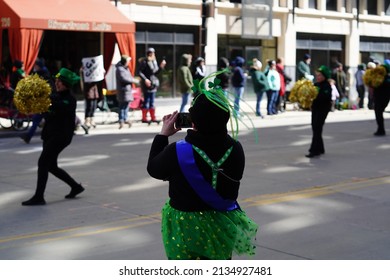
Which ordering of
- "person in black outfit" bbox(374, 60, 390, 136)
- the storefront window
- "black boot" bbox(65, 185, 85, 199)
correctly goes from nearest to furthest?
1. "black boot" bbox(65, 185, 85, 199)
2. "person in black outfit" bbox(374, 60, 390, 136)
3. the storefront window

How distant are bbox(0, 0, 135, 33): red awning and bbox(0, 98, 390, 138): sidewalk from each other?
104 inches

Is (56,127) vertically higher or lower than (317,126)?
higher

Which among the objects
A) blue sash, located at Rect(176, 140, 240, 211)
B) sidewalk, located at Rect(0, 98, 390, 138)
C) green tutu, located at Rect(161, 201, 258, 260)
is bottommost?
sidewalk, located at Rect(0, 98, 390, 138)

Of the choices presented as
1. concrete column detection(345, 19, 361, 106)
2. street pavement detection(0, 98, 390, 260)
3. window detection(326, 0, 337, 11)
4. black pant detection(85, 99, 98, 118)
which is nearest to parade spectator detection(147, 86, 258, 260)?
Result: street pavement detection(0, 98, 390, 260)

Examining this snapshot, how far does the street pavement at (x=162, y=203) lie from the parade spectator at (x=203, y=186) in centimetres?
58

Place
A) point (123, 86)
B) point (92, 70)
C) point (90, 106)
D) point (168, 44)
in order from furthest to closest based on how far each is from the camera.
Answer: point (168, 44)
point (123, 86)
point (92, 70)
point (90, 106)

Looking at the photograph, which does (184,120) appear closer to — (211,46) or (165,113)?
(165,113)

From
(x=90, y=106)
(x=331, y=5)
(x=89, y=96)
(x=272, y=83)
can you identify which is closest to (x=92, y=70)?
(x=89, y=96)

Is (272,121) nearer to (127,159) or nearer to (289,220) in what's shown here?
(127,159)

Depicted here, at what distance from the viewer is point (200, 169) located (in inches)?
165

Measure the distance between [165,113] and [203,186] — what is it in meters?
21.2

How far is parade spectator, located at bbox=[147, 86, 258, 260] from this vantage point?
4180 millimetres

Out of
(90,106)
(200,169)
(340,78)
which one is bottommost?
(90,106)

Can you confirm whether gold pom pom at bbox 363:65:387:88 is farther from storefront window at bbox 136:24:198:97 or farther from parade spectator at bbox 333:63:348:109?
storefront window at bbox 136:24:198:97
